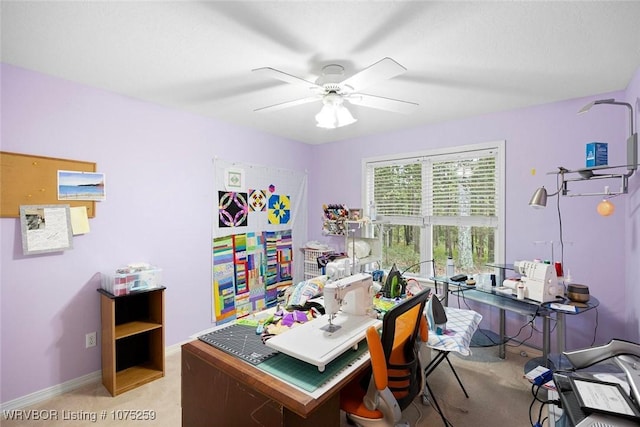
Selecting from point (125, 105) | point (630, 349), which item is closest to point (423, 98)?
point (630, 349)

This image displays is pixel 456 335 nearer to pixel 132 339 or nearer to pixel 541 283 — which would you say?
pixel 541 283

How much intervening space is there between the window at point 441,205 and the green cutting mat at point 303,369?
2.20 metres

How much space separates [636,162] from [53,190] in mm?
4141

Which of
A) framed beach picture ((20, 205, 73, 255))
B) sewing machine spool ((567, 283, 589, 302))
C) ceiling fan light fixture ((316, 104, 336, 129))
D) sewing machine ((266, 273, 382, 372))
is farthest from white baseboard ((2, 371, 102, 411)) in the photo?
sewing machine spool ((567, 283, 589, 302))

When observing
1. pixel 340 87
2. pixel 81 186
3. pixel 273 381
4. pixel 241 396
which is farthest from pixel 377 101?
pixel 81 186

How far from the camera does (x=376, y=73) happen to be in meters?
1.62

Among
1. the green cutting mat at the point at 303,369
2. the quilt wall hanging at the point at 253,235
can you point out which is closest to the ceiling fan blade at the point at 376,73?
the green cutting mat at the point at 303,369

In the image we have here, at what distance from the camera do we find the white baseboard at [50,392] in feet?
6.68

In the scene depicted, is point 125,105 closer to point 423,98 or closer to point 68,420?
point 68,420

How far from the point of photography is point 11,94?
1996 mm

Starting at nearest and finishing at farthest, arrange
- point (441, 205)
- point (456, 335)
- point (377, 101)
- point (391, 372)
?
1. point (391, 372)
2. point (456, 335)
3. point (377, 101)
4. point (441, 205)

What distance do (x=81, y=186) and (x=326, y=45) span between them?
213cm

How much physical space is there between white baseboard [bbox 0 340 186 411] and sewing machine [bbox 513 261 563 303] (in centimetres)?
355

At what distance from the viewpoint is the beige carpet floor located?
6.44ft
